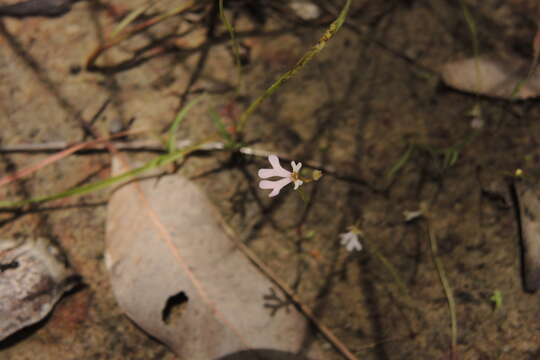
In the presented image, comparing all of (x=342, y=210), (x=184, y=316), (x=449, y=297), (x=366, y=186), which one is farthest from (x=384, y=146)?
(x=184, y=316)

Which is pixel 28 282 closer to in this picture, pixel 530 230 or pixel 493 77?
pixel 530 230

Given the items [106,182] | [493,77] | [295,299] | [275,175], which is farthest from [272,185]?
[493,77]

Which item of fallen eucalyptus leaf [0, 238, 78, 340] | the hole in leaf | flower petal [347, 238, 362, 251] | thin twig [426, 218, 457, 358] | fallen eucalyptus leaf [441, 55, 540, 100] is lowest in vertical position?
thin twig [426, 218, 457, 358]

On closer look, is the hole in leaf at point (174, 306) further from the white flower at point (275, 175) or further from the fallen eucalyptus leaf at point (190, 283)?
the white flower at point (275, 175)

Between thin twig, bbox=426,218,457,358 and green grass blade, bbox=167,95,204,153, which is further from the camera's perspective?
green grass blade, bbox=167,95,204,153

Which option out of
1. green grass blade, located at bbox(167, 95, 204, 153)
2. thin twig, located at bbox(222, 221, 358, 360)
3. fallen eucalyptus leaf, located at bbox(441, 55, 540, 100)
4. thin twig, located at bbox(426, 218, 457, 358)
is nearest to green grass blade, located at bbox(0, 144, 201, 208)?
green grass blade, located at bbox(167, 95, 204, 153)

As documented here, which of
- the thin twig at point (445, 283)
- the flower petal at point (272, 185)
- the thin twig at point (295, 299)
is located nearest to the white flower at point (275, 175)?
the flower petal at point (272, 185)

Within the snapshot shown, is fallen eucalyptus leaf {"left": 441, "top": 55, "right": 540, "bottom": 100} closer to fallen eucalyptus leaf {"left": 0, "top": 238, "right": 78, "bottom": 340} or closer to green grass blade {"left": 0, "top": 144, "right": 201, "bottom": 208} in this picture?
green grass blade {"left": 0, "top": 144, "right": 201, "bottom": 208}
